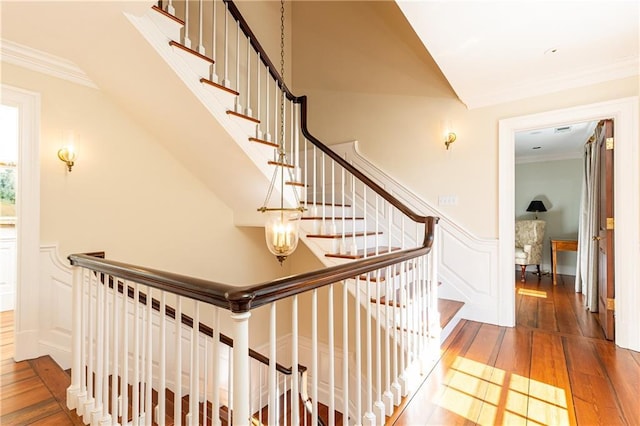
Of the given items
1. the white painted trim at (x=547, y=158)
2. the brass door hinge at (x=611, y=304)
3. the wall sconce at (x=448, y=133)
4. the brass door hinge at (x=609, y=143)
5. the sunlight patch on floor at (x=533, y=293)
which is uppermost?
the white painted trim at (x=547, y=158)

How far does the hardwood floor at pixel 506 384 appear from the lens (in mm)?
1752

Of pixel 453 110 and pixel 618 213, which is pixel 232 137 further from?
pixel 618 213

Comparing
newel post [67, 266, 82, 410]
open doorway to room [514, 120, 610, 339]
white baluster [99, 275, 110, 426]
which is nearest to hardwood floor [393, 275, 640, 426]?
open doorway to room [514, 120, 610, 339]

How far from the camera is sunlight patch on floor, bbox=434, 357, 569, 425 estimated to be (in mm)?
1738

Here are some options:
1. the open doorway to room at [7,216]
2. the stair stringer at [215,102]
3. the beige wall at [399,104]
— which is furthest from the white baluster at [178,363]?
the open doorway to room at [7,216]

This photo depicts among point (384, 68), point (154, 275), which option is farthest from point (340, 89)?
point (154, 275)

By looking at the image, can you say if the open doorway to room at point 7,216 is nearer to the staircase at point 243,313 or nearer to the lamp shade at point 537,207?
the staircase at point 243,313

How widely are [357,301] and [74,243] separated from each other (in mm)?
2382

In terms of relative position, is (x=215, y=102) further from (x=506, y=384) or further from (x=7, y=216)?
(x=7, y=216)

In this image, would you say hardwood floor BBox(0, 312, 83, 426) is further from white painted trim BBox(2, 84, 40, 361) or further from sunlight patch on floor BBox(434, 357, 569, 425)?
sunlight patch on floor BBox(434, 357, 569, 425)

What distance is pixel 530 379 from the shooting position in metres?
2.11

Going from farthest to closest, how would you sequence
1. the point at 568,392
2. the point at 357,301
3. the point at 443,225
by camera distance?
1. the point at 443,225
2. the point at 568,392
3. the point at 357,301

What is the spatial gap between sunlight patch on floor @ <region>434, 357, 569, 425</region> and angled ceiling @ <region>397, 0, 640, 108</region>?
8.02 ft

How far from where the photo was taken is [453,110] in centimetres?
345
